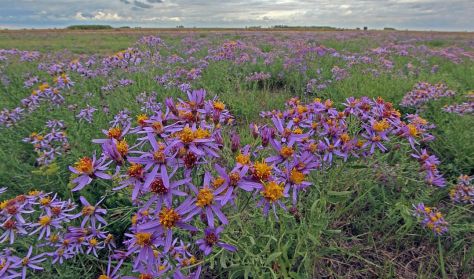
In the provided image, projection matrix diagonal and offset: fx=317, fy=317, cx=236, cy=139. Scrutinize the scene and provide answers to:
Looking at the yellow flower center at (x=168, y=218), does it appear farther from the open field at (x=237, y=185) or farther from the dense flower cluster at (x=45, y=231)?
the dense flower cluster at (x=45, y=231)

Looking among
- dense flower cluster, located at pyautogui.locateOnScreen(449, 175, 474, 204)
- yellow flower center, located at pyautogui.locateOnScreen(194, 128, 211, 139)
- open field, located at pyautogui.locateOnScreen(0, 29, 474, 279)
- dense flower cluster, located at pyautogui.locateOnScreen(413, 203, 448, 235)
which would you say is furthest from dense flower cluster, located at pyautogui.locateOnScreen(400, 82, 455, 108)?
yellow flower center, located at pyautogui.locateOnScreen(194, 128, 211, 139)

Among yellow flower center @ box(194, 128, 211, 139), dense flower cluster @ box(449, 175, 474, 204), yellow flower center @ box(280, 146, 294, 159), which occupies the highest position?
yellow flower center @ box(194, 128, 211, 139)

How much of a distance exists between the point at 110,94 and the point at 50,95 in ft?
3.57

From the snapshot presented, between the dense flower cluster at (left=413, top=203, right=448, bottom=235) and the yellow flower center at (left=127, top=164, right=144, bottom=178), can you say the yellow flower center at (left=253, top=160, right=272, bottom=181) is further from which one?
the dense flower cluster at (left=413, top=203, right=448, bottom=235)

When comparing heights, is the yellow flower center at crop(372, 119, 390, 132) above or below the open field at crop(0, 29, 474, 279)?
above

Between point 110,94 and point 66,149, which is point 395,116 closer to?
point 66,149

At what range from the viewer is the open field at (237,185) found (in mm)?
1293

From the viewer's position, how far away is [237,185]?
1237mm

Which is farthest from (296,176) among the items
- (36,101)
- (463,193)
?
(36,101)

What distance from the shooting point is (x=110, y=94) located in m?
4.67

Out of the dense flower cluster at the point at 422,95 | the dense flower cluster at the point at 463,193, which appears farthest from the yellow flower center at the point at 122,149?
the dense flower cluster at the point at 422,95

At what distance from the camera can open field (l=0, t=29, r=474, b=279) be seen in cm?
129

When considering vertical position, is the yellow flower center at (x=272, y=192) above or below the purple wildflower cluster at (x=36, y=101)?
above

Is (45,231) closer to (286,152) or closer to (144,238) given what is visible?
(144,238)
